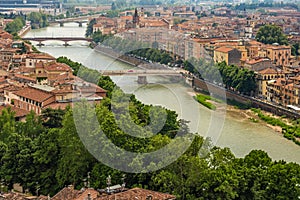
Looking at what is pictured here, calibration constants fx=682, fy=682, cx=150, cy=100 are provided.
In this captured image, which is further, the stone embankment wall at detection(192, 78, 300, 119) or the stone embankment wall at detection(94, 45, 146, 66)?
the stone embankment wall at detection(94, 45, 146, 66)

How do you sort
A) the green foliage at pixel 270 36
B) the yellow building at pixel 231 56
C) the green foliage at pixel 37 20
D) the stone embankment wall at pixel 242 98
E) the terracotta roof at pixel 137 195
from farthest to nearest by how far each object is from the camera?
the green foliage at pixel 37 20 < the green foliage at pixel 270 36 < the yellow building at pixel 231 56 < the stone embankment wall at pixel 242 98 < the terracotta roof at pixel 137 195

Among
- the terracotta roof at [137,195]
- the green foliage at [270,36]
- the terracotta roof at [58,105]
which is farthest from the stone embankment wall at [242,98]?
the terracotta roof at [137,195]

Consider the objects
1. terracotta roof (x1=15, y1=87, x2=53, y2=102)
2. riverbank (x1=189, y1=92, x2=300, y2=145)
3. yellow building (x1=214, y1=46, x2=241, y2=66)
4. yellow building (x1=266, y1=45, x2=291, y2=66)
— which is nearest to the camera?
terracotta roof (x1=15, y1=87, x2=53, y2=102)

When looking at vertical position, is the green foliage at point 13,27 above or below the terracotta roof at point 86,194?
below

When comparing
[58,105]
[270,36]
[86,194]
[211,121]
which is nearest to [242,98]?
[211,121]

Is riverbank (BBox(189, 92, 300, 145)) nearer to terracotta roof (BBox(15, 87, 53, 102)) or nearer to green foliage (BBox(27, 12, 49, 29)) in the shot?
terracotta roof (BBox(15, 87, 53, 102))

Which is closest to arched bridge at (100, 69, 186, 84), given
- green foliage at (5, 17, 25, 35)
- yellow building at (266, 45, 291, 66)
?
yellow building at (266, 45, 291, 66)

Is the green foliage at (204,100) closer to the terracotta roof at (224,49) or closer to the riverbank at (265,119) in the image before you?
the riverbank at (265,119)
